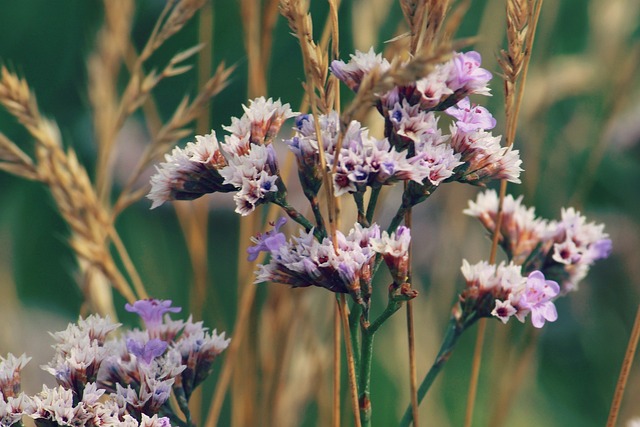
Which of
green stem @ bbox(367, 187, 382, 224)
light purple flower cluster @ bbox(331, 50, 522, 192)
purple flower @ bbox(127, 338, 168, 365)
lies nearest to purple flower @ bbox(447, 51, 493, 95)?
light purple flower cluster @ bbox(331, 50, 522, 192)

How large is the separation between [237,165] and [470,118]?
195mm

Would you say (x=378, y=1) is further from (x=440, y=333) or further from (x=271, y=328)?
(x=440, y=333)

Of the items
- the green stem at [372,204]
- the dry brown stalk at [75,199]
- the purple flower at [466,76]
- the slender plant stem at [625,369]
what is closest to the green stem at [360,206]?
the green stem at [372,204]

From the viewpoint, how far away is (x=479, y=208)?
2.92 ft

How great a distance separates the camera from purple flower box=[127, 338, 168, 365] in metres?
0.69

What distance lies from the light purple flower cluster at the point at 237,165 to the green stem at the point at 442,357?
21 cm

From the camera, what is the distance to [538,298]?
699 mm

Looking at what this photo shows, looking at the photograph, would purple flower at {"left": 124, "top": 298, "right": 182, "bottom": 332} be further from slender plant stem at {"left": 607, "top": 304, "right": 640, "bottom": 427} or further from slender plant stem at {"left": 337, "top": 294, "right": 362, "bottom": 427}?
slender plant stem at {"left": 607, "top": 304, "right": 640, "bottom": 427}

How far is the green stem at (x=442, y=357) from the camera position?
73 cm

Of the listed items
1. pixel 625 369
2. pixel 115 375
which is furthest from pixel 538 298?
pixel 115 375

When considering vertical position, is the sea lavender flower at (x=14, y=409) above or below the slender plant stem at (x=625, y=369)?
below

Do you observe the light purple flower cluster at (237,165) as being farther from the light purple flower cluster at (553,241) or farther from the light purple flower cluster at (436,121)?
the light purple flower cluster at (553,241)

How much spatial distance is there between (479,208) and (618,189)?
4.26ft

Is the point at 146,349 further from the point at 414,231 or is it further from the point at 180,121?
the point at 414,231
